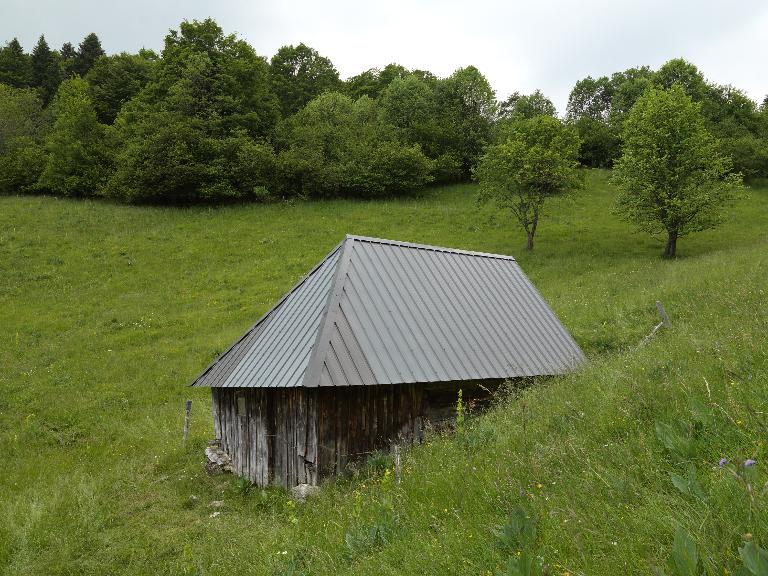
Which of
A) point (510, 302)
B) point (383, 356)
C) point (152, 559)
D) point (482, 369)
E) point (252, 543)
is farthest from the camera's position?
point (510, 302)

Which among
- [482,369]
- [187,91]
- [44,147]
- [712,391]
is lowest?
[482,369]

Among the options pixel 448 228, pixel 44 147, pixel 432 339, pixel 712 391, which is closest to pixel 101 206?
Answer: pixel 44 147

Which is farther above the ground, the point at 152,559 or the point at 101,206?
the point at 101,206

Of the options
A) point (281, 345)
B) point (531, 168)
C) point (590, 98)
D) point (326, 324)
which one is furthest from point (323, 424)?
point (590, 98)

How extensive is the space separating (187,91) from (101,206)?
41.1ft

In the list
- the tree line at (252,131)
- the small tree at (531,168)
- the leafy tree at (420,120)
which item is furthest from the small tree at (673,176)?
the leafy tree at (420,120)

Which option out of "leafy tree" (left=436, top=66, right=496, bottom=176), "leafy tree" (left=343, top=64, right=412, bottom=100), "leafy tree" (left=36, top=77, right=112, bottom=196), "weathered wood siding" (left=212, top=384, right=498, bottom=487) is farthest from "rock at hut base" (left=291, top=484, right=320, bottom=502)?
Result: "leafy tree" (left=343, top=64, right=412, bottom=100)

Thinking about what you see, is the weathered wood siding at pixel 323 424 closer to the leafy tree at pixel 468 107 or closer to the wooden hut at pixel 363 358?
the wooden hut at pixel 363 358

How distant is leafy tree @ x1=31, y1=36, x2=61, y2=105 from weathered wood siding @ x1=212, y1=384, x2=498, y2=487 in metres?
73.5

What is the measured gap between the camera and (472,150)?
Result: 51812mm

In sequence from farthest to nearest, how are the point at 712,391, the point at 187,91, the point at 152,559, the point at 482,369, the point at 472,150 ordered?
the point at 472,150 → the point at 187,91 → the point at 482,369 → the point at 152,559 → the point at 712,391

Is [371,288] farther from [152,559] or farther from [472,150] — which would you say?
[472,150]

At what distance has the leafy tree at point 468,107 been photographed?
171 feet

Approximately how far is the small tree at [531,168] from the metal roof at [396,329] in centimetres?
1747
